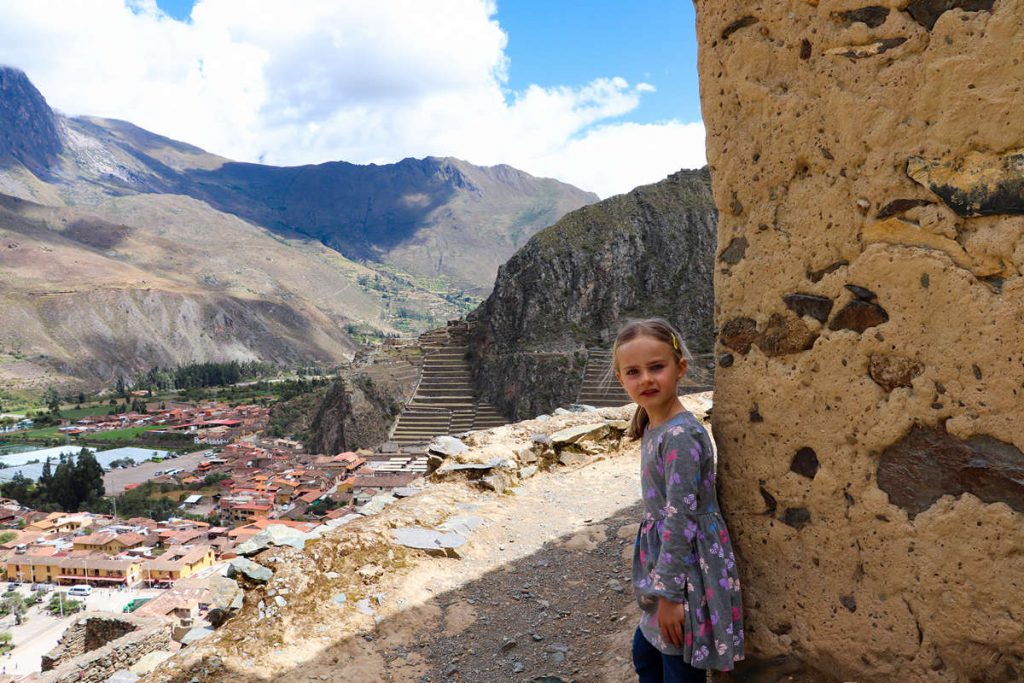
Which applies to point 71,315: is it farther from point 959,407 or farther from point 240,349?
point 959,407

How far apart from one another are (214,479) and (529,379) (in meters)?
18.2

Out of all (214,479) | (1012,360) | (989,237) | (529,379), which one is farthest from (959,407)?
(214,479)

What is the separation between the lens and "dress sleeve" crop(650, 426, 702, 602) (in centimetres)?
203

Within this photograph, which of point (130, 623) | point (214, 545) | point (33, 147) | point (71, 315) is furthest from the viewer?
point (33, 147)

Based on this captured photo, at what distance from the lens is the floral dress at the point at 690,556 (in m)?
2.05

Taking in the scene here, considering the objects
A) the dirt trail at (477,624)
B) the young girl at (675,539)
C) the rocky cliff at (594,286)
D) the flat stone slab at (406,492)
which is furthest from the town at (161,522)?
the rocky cliff at (594,286)

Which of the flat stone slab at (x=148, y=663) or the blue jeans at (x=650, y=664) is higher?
the blue jeans at (x=650, y=664)

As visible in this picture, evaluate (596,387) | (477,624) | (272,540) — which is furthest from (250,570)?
(596,387)

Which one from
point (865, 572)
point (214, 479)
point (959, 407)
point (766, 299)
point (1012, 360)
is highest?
point (766, 299)

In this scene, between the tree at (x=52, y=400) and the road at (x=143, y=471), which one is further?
the tree at (x=52, y=400)

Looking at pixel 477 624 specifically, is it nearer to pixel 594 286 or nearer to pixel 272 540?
pixel 272 540

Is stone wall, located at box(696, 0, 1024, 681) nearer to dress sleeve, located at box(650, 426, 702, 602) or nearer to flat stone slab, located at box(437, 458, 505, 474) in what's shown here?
dress sleeve, located at box(650, 426, 702, 602)

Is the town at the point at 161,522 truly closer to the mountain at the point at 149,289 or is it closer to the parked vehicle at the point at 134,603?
the parked vehicle at the point at 134,603

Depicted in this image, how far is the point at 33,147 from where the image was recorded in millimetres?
196875
